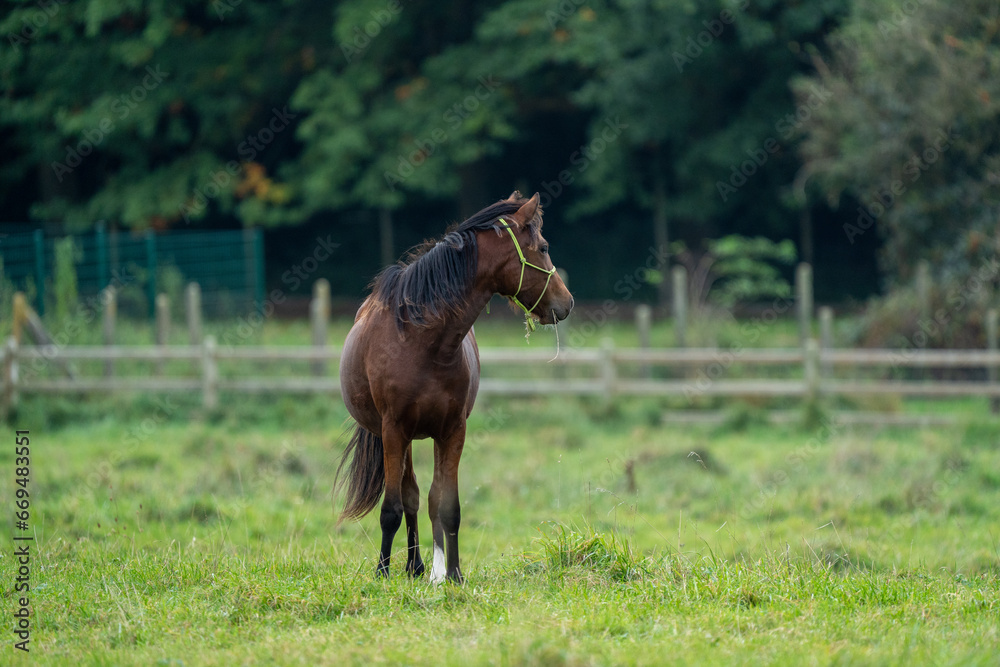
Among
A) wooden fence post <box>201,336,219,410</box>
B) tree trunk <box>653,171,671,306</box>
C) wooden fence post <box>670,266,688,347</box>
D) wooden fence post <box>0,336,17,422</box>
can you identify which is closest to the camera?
wooden fence post <box>0,336,17,422</box>

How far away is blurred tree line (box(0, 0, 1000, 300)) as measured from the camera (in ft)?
67.9

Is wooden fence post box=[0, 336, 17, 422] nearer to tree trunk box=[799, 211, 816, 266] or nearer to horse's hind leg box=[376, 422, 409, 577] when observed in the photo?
horse's hind leg box=[376, 422, 409, 577]

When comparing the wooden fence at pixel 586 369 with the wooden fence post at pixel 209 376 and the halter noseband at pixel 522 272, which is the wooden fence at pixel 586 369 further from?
the halter noseband at pixel 522 272

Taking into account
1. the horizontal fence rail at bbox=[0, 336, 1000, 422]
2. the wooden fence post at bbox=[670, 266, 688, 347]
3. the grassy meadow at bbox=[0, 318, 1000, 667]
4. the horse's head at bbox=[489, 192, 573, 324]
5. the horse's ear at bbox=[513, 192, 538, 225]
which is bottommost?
the grassy meadow at bbox=[0, 318, 1000, 667]

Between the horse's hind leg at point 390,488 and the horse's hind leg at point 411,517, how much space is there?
4.2 inches

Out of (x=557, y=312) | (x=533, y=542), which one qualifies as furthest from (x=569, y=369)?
(x=557, y=312)

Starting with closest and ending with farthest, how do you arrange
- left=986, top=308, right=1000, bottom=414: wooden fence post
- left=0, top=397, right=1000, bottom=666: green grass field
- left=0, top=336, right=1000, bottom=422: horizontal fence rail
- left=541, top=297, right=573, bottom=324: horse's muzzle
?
left=0, top=397, right=1000, bottom=666: green grass field
left=541, top=297, right=573, bottom=324: horse's muzzle
left=0, top=336, right=1000, bottom=422: horizontal fence rail
left=986, top=308, right=1000, bottom=414: wooden fence post

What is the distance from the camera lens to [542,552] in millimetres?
5602

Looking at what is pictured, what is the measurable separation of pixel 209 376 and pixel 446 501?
9420 mm

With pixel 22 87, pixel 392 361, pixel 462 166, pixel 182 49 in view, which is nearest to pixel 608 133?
pixel 462 166

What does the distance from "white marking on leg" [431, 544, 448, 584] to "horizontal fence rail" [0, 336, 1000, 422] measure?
23.5 ft

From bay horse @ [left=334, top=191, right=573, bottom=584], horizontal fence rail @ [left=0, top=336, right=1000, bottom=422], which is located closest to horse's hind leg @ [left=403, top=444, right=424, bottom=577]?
bay horse @ [left=334, top=191, right=573, bottom=584]

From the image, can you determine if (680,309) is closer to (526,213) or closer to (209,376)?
(209,376)

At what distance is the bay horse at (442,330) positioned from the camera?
17.4ft
